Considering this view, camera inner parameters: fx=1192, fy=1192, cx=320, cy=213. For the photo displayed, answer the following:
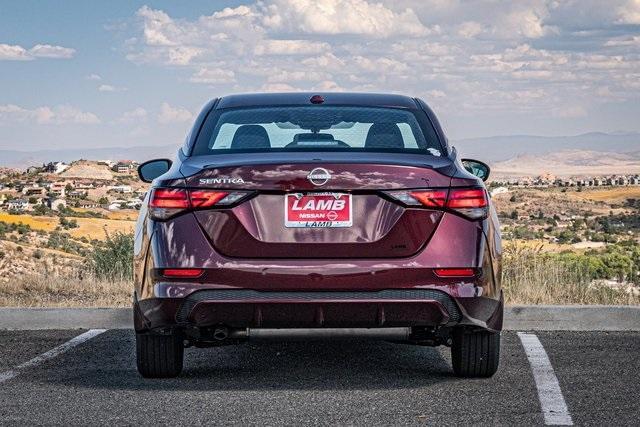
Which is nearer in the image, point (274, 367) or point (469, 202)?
point (469, 202)

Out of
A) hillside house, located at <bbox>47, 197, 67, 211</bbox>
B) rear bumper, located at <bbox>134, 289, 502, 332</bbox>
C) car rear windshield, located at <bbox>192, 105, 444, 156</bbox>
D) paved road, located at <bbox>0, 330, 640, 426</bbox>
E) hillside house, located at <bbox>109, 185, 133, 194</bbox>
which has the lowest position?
hillside house, located at <bbox>109, 185, 133, 194</bbox>

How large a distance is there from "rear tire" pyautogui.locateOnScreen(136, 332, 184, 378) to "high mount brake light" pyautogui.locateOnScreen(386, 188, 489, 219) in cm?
163

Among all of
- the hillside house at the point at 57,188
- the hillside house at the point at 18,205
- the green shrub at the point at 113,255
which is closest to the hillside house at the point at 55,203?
the hillside house at the point at 18,205

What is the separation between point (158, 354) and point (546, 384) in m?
2.27

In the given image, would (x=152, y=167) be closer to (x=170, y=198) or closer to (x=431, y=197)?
(x=170, y=198)

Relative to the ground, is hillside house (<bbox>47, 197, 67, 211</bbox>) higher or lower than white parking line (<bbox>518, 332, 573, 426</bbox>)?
lower

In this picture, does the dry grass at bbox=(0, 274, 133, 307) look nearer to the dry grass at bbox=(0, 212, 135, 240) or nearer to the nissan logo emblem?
the nissan logo emblem

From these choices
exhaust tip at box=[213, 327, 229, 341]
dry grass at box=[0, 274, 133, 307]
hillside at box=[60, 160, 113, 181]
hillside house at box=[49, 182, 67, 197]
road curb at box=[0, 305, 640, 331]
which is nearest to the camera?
exhaust tip at box=[213, 327, 229, 341]

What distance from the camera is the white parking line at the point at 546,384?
5.94 meters

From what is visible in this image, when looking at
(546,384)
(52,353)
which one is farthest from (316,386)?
(52,353)

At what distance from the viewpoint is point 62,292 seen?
40.6 ft

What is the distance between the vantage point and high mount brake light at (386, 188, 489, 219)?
627cm

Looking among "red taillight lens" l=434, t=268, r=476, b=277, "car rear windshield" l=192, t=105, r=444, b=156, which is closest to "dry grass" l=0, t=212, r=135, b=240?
"car rear windshield" l=192, t=105, r=444, b=156

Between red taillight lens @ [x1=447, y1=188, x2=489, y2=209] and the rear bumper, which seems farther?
red taillight lens @ [x1=447, y1=188, x2=489, y2=209]
